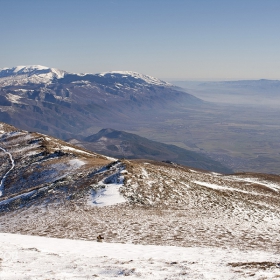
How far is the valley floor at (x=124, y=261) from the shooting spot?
14.0m

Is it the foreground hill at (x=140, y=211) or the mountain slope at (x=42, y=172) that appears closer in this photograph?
the foreground hill at (x=140, y=211)

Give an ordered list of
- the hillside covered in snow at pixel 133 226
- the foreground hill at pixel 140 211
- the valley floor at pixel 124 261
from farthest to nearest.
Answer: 1. the foreground hill at pixel 140 211
2. the hillside covered in snow at pixel 133 226
3. the valley floor at pixel 124 261

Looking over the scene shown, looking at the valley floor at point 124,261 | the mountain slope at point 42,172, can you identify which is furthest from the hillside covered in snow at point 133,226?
the mountain slope at point 42,172

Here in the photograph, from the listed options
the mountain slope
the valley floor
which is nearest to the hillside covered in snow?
the valley floor

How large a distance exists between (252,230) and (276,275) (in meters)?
14.2

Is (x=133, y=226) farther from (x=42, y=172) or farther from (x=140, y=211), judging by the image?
(x=42, y=172)

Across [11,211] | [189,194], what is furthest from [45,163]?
[189,194]

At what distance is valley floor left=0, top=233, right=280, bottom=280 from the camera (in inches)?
551

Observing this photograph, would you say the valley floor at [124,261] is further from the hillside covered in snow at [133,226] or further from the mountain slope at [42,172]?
the mountain slope at [42,172]

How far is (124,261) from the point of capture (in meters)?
16.3

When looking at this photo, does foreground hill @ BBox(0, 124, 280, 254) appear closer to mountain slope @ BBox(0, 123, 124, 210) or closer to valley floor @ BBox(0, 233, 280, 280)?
mountain slope @ BBox(0, 123, 124, 210)

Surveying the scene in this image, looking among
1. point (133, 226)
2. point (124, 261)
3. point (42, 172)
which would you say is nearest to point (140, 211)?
point (133, 226)

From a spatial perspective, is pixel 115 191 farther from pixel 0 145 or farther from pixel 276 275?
pixel 0 145

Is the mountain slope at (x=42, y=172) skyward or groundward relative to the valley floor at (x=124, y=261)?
groundward
